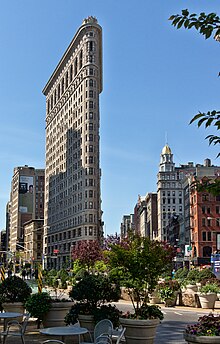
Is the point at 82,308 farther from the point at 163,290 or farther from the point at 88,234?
the point at 88,234

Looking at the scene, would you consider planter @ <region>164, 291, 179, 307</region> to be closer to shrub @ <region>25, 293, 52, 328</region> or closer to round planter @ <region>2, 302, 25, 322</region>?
round planter @ <region>2, 302, 25, 322</region>

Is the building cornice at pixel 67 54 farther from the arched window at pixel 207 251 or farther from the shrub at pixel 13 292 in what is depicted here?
the shrub at pixel 13 292

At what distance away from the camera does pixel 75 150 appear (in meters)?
127

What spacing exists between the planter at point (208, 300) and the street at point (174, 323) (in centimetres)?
61

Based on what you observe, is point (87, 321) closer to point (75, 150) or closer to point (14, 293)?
point (14, 293)

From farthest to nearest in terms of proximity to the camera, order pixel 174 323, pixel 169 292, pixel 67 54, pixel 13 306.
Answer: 1. pixel 67 54
2. pixel 169 292
3. pixel 174 323
4. pixel 13 306

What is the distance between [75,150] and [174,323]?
4260 inches

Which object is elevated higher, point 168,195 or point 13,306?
point 168,195

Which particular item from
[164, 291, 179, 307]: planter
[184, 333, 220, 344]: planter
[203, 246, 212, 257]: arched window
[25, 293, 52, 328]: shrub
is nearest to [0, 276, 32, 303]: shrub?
[25, 293, 52, 328]: shrub

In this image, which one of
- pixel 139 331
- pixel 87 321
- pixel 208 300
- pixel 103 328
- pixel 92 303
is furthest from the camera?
pixel 208 300

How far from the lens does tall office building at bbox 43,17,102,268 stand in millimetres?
117125

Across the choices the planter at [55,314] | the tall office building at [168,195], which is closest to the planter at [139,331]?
the planter at [55,314]

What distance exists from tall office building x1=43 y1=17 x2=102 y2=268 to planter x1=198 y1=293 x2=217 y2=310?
78635 millimetres

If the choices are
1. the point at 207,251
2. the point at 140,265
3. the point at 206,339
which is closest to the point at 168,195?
the point at 207,251
